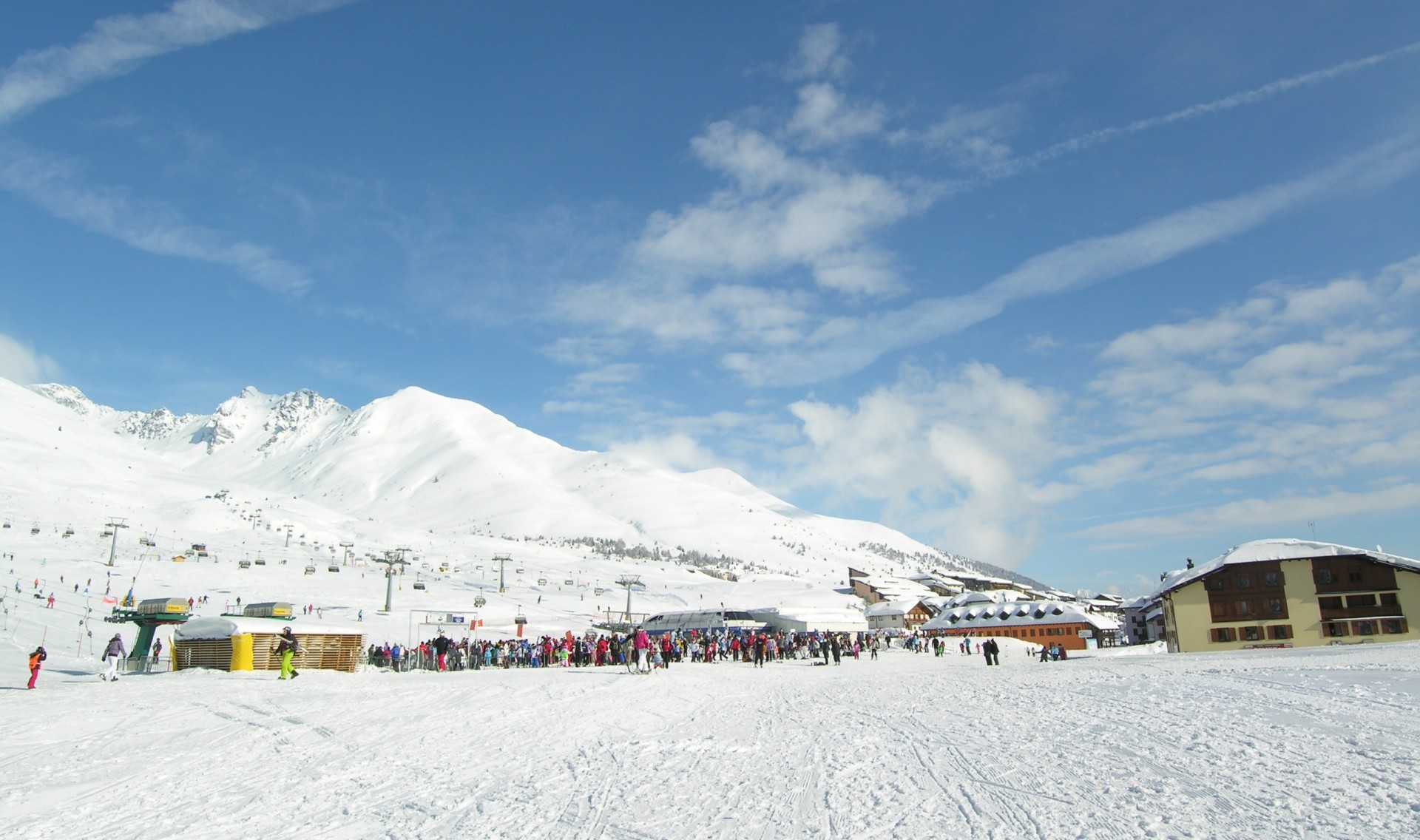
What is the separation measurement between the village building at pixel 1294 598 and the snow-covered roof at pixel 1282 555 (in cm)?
4

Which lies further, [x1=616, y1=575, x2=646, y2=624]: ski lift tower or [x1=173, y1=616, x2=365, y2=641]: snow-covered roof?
[x1=616, y1=575, x2=646, y2=624]: ski lift tower

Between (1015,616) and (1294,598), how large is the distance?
29.4 meters

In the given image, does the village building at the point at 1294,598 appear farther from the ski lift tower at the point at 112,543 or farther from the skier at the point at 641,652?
the ski lift tower at the point at 112,543

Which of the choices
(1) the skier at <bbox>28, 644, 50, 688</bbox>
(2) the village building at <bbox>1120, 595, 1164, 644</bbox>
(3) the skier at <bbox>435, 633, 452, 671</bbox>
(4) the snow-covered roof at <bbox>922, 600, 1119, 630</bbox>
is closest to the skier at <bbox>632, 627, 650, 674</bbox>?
(3) the skier at <bbox>435, 633, 452, 671</bbox>

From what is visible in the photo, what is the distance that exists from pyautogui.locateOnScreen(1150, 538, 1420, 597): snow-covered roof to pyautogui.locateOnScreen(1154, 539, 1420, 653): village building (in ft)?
0.14

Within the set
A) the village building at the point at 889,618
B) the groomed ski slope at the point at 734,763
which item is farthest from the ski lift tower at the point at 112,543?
the village building at the point at 889,618

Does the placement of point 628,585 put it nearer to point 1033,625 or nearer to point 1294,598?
point 1033,625

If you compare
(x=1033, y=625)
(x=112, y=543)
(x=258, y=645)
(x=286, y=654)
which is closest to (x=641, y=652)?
(x=286, y=654)

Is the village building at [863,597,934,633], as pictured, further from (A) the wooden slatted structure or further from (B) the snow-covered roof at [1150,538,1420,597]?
(A) the wooden slatted structure

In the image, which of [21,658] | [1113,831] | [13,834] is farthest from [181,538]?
[1113,831]

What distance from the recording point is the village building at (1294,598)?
152 feet

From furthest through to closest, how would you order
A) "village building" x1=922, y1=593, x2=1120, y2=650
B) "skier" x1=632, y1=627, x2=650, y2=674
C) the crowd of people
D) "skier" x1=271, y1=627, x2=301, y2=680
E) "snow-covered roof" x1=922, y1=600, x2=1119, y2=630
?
"snow-covered roof" x1=922, y1=600, x2=1119, y2=630 → "village building" x1=922, y1=593, x2=1120, y2=650 → the crowd of people → "skier" x1=632, y1=627, x2=650, y2=674 → "skier" x1=271, y1=627, x2=301, y2=680

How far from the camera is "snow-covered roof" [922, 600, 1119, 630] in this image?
241ft

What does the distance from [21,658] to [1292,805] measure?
1432 inches
